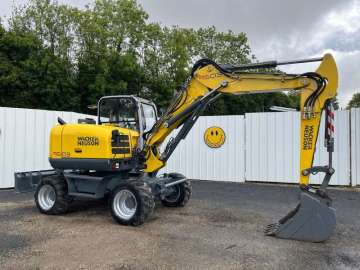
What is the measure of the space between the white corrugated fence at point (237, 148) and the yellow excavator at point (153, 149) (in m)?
3.28

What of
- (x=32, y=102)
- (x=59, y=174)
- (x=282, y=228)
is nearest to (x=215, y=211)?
(x=282, y=228)

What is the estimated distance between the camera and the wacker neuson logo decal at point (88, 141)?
697cm

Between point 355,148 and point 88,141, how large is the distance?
27.0 feet

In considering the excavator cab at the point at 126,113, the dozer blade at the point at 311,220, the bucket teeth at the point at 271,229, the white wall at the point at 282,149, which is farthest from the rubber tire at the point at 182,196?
the white wall at the point at 282,149

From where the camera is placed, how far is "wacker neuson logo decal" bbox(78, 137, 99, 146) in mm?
6973

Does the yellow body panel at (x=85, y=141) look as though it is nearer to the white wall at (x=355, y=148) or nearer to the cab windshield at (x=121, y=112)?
the cab windshield at (x=121, y=112)

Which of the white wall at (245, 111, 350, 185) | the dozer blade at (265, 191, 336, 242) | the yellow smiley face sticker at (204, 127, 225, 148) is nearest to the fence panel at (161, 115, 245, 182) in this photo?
the yellow smiley face sticker at (204, 127, 225, 148)

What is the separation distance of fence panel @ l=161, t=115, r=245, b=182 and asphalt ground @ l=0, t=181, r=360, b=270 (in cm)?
427

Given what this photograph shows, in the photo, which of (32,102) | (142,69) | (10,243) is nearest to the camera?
(10,243)

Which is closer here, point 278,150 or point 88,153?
point 88,153

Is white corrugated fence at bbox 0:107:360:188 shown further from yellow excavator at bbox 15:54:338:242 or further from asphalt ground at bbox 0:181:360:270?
yellow excavator at bbox 15:54:338:242

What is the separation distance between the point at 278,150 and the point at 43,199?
7.70 m

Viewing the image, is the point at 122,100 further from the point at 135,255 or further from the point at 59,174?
the point at 135,255

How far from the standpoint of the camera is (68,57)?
2536 centimetres
